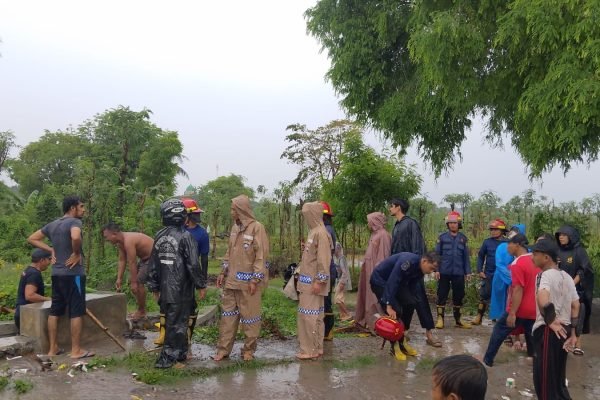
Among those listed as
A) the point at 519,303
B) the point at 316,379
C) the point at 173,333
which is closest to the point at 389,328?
the point at 316,379

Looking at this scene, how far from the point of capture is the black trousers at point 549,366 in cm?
444

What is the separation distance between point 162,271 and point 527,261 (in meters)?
3.79

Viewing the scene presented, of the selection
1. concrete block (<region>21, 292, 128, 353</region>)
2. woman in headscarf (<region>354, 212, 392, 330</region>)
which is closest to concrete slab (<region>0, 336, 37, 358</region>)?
concrete block (<region>21, 292, 128, 353</region>)

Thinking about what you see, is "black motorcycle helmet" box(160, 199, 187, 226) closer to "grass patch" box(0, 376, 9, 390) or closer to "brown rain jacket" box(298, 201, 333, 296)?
"brown rain jacket" box(298, 201, 333, 296)

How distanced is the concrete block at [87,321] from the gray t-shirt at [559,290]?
486cm

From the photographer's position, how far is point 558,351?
177 inches

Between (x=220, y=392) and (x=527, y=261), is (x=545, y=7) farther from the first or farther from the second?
(x=220, y=392)

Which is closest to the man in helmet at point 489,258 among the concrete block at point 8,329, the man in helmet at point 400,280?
the man in helmet at point 400,280

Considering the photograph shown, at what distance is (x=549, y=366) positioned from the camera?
4.45 metres

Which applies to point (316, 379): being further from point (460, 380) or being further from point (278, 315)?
point (460, 380)

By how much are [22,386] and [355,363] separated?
11.1 feet

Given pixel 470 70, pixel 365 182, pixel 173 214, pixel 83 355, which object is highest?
pixel 470 70

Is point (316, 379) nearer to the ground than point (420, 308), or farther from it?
nearer to the ground

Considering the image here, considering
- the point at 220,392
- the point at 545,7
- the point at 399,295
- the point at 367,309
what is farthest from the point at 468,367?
the point at 545,7
